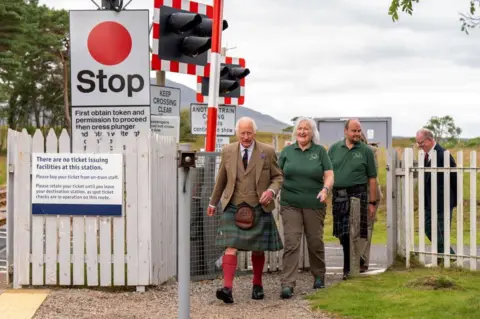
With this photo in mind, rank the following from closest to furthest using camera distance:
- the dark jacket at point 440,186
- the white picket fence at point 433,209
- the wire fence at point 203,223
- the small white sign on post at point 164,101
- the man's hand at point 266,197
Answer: the man's hand at point 266,197
the wire fence at point 203,223
the white picket fence at point 433,209
the dark jacket at point 440,186
the small white sign on post at point 164,101

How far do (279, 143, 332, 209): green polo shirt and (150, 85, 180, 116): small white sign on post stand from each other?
167 inches

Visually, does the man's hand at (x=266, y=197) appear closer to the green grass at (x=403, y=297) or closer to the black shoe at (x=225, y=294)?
the black shoe at (x=225, y=294)

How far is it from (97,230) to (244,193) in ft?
6.15

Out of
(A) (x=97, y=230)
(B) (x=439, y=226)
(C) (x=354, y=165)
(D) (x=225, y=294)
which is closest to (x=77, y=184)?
(A) (x=97, y=230)

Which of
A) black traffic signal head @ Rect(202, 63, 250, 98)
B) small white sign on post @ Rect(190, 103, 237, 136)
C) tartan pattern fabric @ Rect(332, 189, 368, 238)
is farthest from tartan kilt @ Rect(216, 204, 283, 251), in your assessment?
small white sign on post @ Rect(190, 103, 237, 136)

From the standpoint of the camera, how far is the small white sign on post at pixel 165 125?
44.4 feet

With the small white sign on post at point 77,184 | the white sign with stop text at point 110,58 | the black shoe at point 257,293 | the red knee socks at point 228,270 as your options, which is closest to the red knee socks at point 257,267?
the black shoe at point 257,293

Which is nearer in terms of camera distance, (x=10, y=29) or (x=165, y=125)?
(x=165, y=125)

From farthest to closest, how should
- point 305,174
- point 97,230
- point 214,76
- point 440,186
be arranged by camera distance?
point 440,186 < point 214,76 < point 97,230 < point 305,174

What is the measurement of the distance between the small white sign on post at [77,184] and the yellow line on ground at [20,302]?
3.03 feet

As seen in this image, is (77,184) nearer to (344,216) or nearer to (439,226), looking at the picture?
(344,216)

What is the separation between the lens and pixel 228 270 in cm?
945

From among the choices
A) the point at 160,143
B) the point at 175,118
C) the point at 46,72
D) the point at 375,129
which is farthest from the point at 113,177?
the point at 46,72

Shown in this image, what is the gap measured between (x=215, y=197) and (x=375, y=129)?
40.2ft
